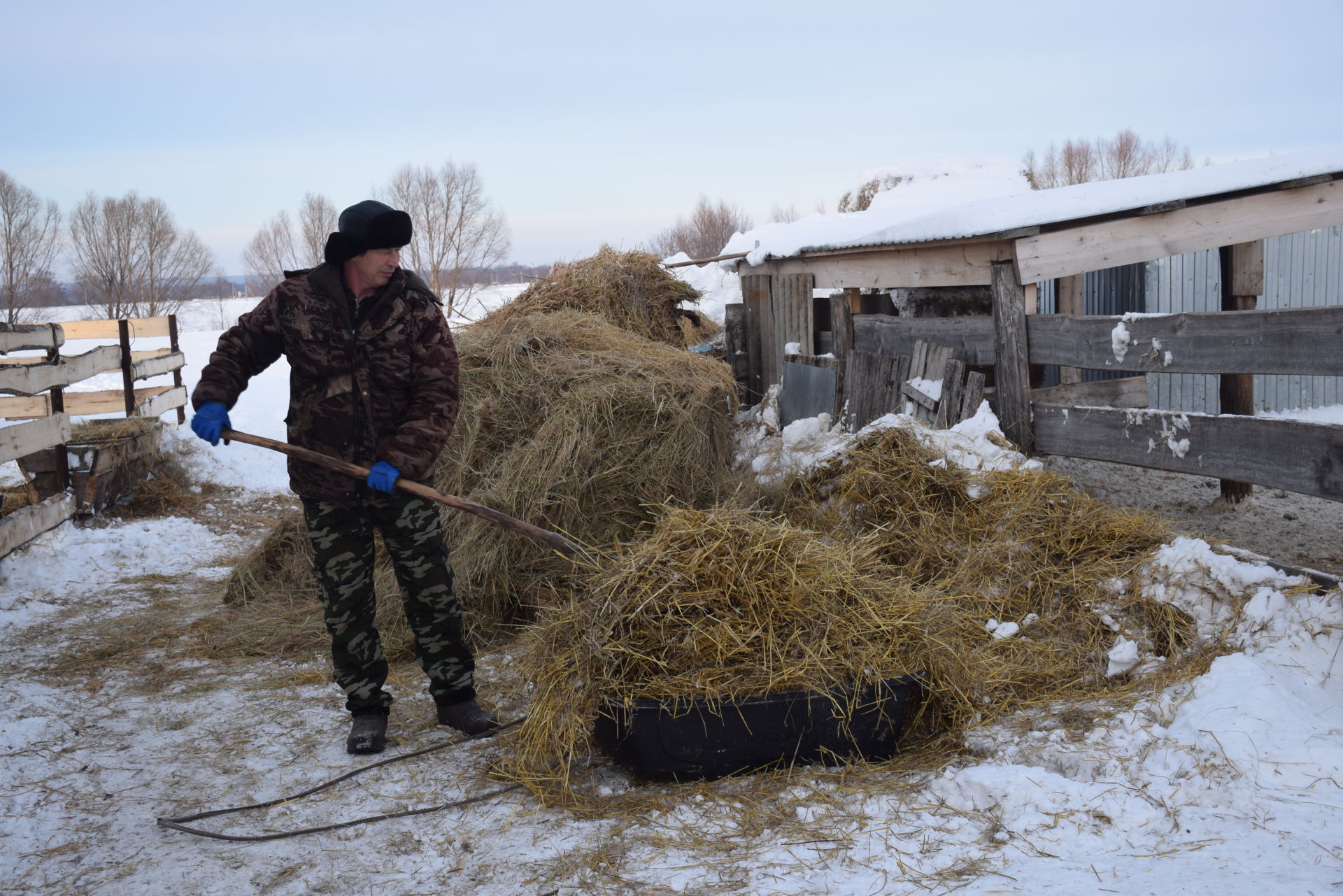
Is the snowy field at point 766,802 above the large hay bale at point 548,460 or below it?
below

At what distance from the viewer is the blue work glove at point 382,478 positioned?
11.0 ft

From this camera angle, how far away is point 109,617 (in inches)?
216

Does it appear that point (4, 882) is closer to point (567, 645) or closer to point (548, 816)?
point (548, 816)

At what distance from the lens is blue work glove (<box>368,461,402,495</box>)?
3.35 meters

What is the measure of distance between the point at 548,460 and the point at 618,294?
263 centimetres

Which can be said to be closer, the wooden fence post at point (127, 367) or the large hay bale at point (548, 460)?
the large hay bale at point (548, 460)

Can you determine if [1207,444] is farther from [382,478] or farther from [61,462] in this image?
[61,462]

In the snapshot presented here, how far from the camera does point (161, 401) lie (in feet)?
35.0

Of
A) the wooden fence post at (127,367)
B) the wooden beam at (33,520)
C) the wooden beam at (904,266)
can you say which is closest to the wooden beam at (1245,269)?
the wooden beam at (904,266)

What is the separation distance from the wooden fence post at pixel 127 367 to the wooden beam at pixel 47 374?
111 centimetres

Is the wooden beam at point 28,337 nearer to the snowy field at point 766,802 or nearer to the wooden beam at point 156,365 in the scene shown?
the wooden beam at point 156,365

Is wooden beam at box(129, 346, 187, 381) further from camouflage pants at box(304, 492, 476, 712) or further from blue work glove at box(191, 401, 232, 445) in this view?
camouflage pants at box(304, 492, 476, 712)

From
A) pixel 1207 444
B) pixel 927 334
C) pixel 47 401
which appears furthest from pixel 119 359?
pixel 1207 444

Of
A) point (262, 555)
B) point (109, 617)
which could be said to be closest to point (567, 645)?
point (262, 555)
